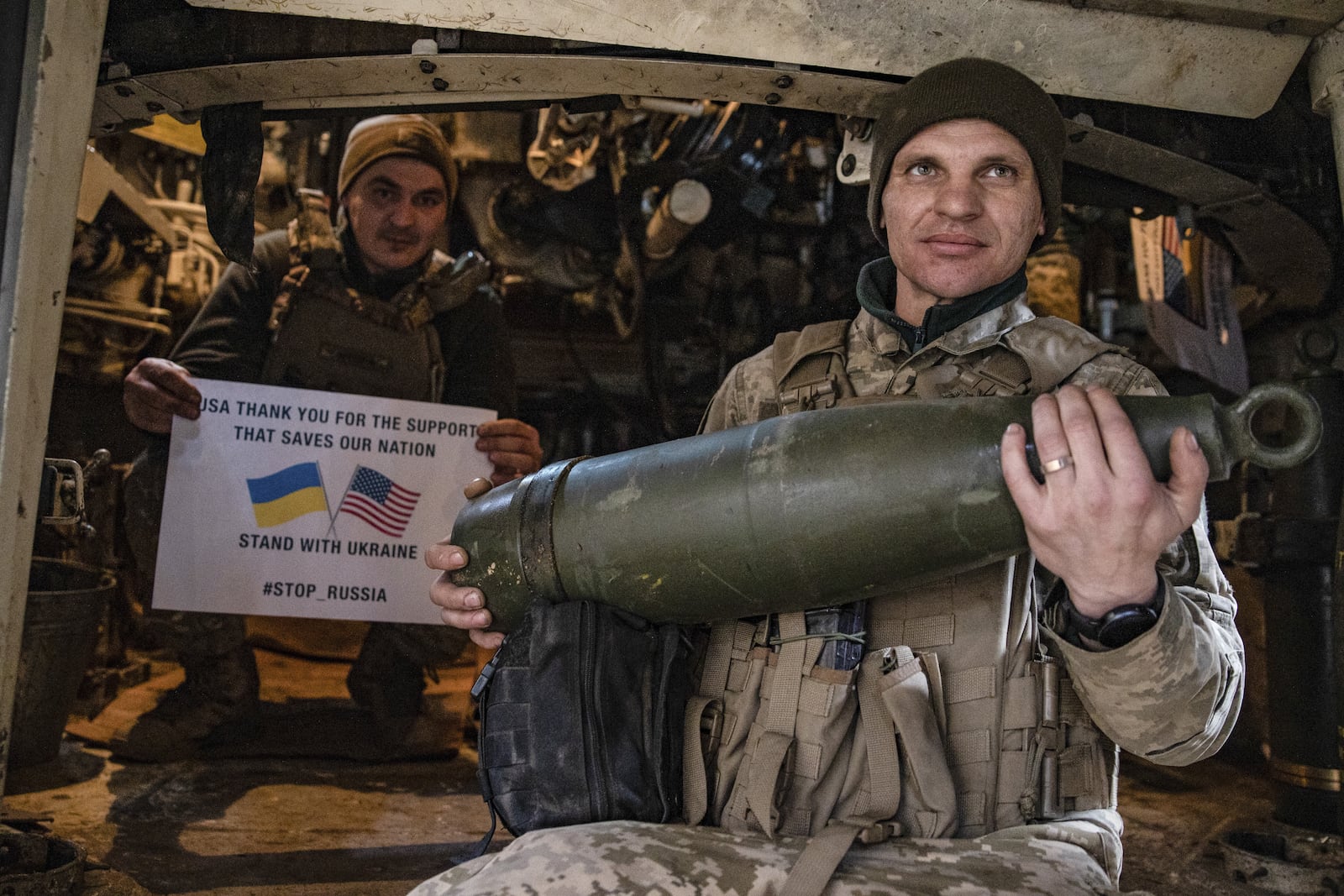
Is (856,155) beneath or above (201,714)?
above

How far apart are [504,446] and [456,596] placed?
1775 millimetres

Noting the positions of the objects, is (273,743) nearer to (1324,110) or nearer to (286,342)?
(286,342)

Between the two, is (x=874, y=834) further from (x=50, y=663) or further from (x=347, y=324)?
(x=347, y=324)

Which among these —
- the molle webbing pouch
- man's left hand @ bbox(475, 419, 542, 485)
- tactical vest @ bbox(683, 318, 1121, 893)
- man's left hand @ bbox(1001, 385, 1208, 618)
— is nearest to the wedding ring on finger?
man's left hand @ bbox(1001, 385, 1208, 618)

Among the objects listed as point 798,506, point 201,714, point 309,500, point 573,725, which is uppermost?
point 309,500

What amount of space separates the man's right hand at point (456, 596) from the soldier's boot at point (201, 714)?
2.59m

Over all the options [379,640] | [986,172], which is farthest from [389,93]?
[379,640]

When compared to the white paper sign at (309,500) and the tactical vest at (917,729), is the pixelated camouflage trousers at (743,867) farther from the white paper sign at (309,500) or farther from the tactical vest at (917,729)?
the white paper sign at (309,500)

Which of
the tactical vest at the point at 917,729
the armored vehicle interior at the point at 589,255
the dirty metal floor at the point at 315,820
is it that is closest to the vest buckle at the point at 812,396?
the tactical vest at the point at 917,729

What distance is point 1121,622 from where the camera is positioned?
1.21 meters

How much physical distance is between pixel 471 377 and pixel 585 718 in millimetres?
2912

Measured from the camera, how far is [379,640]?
4.18 metres

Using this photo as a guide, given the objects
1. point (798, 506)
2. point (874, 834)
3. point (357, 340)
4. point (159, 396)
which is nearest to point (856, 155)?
point (798, 506)

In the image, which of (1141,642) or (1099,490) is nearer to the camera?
(1099,490)
